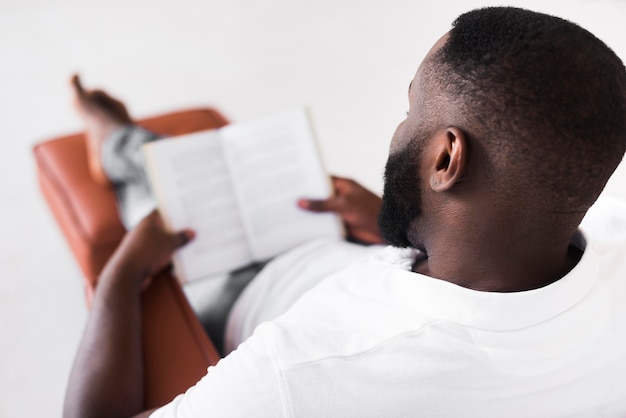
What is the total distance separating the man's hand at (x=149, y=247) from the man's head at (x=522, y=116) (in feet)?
2.16

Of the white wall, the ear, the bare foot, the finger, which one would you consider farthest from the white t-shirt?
the white wall

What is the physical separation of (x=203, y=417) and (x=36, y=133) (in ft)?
6.46

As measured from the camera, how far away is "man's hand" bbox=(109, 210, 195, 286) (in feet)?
3.75

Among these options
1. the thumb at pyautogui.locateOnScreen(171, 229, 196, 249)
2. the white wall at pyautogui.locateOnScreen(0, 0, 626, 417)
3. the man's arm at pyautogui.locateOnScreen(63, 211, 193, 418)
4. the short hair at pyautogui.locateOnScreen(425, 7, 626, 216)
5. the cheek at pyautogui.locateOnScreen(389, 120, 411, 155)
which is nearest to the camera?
the short hair at pyautogui.locateOnScreen(425, 7, 626, 216)

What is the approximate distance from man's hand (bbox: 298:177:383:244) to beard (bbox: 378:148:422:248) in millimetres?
464

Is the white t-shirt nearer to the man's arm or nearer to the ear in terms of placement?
the ear

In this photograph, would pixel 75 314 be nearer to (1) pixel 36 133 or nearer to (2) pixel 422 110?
(1) pixel 36 133

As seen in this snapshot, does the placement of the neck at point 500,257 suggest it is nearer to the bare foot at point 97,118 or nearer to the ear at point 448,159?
the ear at point 448,159

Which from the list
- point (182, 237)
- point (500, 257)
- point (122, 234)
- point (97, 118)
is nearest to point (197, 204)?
point (182, 237)

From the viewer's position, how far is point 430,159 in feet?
2.23

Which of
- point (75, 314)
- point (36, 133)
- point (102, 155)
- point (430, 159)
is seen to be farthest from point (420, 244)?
point (36, 133)

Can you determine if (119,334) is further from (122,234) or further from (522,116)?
(522,116)

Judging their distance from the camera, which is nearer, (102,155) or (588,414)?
(588,414)

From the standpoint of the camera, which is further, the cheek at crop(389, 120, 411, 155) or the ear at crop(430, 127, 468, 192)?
the cheek at crop(389, 120, 411, 155)
